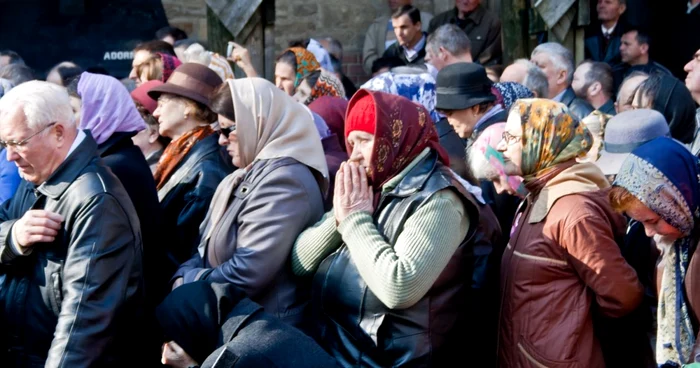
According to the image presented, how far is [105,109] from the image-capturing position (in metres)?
4.67

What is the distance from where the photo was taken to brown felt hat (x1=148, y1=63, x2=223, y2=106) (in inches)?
199

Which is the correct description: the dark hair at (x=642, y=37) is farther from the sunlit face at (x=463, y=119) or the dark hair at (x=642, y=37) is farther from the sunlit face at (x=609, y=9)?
the sunlit face at (x=463, y=119)

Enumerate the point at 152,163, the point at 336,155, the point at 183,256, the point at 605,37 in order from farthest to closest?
the point at 605,37 < the point at 152,163 < the point at 336,155 < the point at 183,256

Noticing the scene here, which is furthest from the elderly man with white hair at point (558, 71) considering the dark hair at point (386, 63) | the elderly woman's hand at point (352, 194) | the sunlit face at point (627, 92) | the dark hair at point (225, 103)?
the elderly woman's hand at point (352, 194)

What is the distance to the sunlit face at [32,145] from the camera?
3785mm

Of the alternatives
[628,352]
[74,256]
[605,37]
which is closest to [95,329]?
[74,256]

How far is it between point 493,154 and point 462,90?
1260 millimetres

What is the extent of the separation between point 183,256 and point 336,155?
0.94 meters

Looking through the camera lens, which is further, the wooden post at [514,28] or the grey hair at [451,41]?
the wooden post at [514,28]

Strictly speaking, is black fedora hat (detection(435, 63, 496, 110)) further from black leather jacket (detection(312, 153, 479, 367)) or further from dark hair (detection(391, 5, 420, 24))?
dark hair (detection(391, 5, 420, 24))

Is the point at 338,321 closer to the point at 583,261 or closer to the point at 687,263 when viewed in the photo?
the point at 583,261

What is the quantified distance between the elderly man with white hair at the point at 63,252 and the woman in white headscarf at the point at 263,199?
337 millimetres

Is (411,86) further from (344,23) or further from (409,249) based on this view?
(344,23)

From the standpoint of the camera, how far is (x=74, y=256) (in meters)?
3.62
